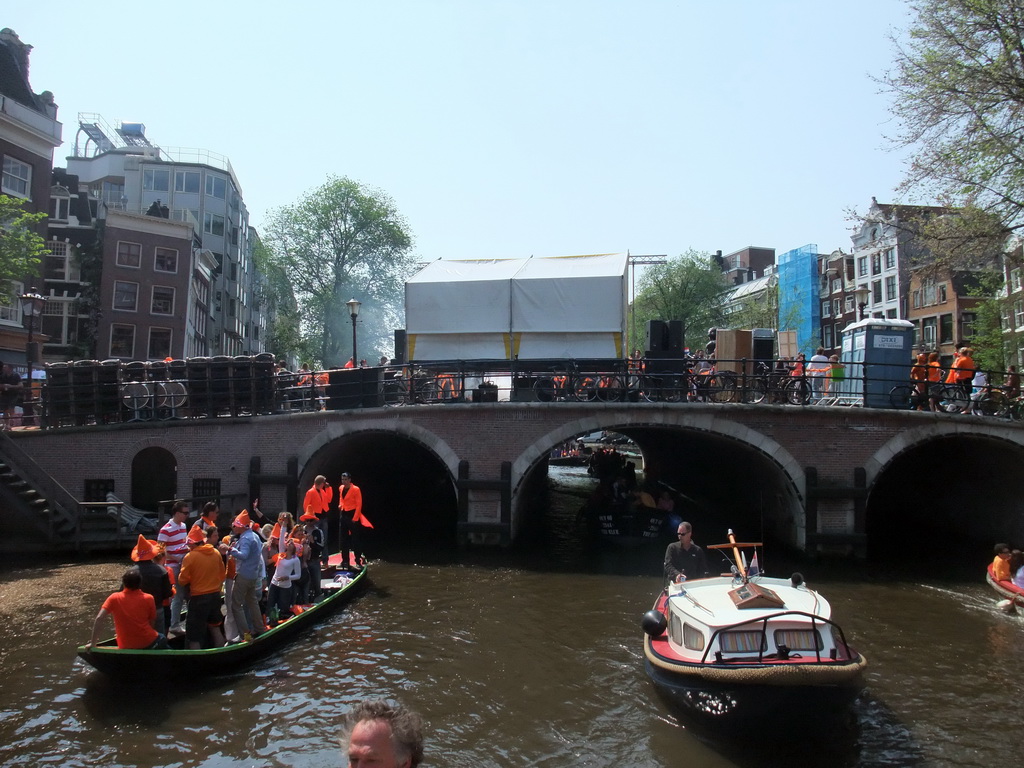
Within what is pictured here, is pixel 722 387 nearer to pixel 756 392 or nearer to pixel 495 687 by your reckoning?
pixel 756 392

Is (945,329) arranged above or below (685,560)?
above

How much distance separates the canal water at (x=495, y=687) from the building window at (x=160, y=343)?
2697cm

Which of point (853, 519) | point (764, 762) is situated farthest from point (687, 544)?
point (853, 519)

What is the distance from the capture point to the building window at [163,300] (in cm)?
4188

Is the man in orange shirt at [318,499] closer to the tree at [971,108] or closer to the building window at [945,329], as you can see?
the tree at [971,108]

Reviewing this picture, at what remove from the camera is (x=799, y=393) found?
762 inches

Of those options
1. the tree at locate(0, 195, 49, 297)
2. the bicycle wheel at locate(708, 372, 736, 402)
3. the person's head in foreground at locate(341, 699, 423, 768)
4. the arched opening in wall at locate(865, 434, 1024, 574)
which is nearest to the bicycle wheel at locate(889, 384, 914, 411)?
the arched opening in wall at locate(865, 434, 1024, 574)

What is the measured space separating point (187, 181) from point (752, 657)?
170 feet

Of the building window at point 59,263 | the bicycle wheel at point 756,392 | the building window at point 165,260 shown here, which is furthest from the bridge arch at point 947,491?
the building window at point 59,263

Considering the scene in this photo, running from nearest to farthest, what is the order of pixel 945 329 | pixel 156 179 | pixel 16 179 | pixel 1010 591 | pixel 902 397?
1. pixel 1010 591
2. pixel 902 397
3. pixel 16 179
4. pixel 945 329
5. pixel 156 179

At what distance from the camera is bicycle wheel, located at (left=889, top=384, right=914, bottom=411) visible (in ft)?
62.2

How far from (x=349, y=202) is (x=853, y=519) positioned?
40.4 m

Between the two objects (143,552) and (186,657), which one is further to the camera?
(143,552)

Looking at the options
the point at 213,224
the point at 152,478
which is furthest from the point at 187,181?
the point at 152,478
